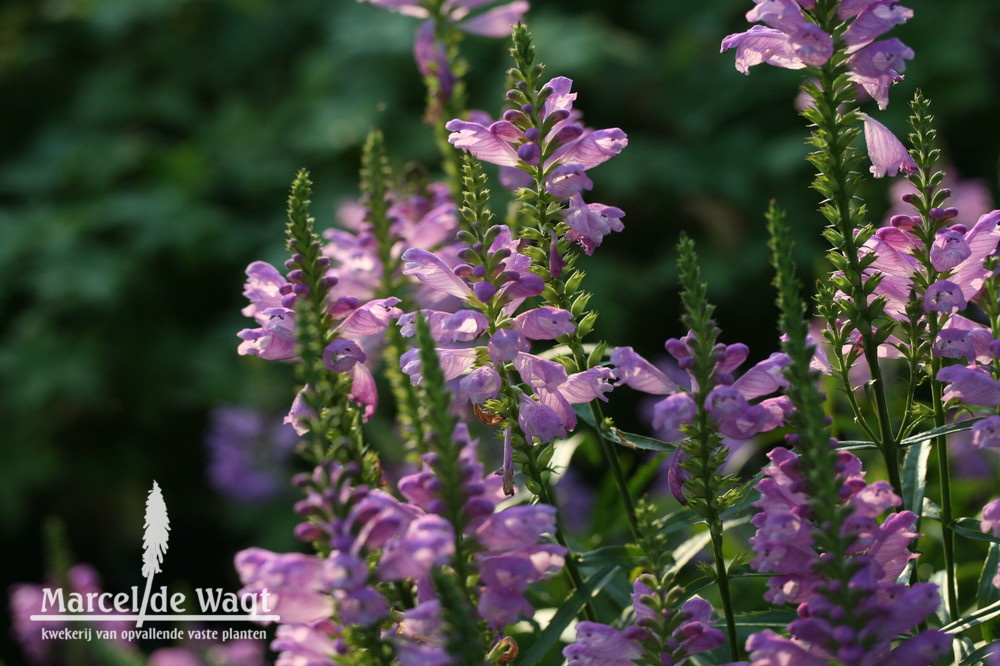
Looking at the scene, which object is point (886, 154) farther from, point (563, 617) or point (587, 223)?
point (563, 617)

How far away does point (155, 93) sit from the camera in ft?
15.6

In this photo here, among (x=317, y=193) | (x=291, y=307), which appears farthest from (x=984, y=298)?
(x=317, y=193)

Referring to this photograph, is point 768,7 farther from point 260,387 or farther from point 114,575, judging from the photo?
point 114,575

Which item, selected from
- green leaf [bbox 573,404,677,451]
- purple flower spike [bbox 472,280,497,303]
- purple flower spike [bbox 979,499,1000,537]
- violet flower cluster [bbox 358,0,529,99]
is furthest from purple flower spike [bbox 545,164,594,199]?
violet flower cluster [bbox 358,0,529,99]

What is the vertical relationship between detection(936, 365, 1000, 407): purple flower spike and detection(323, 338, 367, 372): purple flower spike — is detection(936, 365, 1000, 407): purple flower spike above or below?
below

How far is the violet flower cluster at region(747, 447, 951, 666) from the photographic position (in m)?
0.64

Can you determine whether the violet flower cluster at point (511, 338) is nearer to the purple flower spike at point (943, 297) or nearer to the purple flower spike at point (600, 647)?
the purple flower spike at point (600, 647)

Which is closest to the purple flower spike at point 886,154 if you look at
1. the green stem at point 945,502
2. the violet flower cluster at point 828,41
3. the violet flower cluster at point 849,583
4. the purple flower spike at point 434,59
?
the violet flower cluster at point 828,41

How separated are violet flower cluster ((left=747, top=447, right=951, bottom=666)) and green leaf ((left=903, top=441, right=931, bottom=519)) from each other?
0.44 feet

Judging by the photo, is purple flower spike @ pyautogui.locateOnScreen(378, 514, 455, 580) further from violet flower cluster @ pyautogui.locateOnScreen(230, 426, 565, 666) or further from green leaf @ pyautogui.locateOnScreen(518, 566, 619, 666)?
green leaf @ pyautogui.locateOnScreen(518, 566, 619, 666)

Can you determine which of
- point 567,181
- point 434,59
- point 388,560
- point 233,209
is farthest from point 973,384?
point 233,209

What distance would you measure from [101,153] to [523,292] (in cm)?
427

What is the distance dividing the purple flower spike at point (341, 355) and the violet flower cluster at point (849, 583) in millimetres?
343

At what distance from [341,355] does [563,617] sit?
286mm
